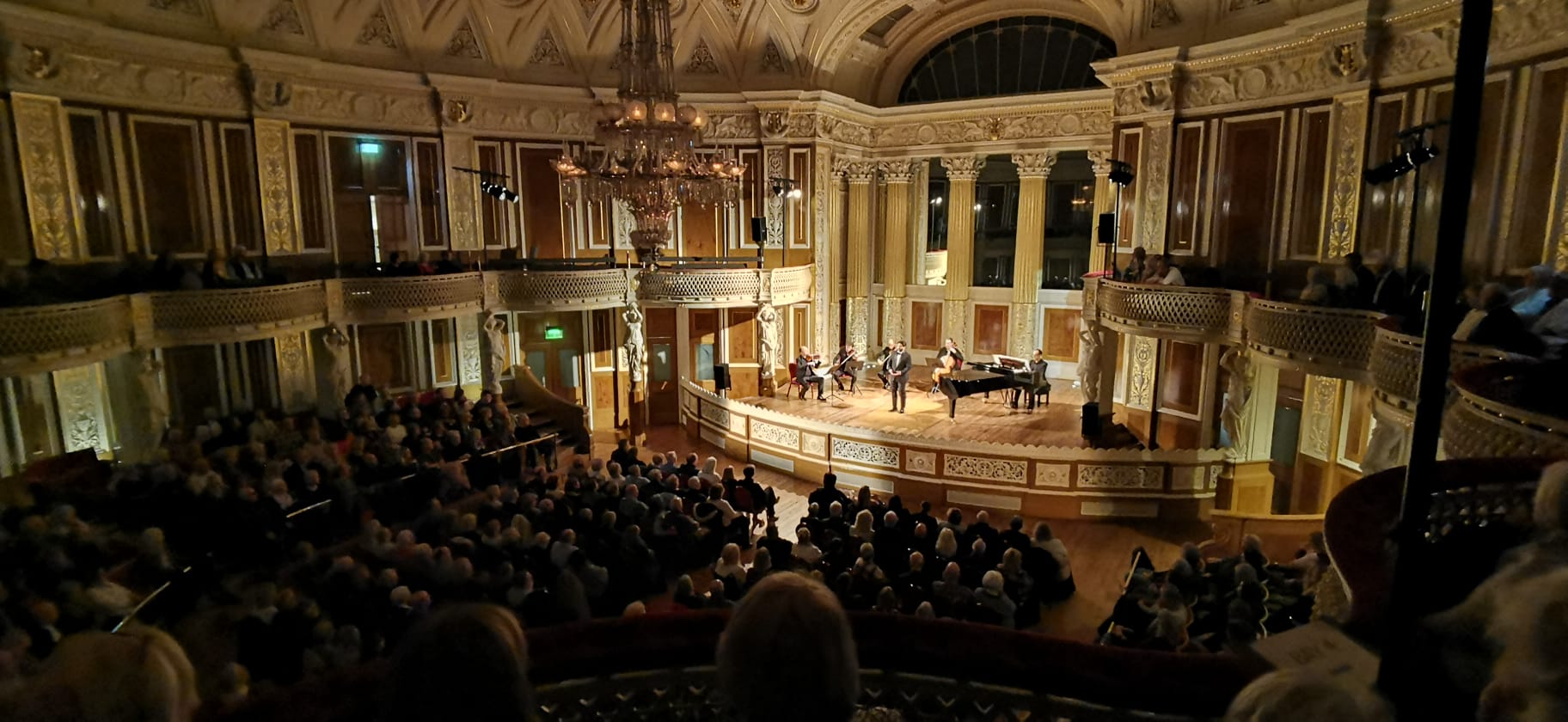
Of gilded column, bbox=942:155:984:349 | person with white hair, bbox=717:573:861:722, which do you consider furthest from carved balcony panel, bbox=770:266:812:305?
person with white hair, bbox=717:573:861:722

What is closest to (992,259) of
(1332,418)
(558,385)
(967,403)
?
(967,403)

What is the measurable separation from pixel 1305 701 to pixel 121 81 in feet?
52.9

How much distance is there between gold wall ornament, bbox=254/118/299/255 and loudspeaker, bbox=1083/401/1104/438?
48.8ft

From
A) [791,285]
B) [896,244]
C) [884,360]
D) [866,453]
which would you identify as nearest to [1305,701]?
[866,453]

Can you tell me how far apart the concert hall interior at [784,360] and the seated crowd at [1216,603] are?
5 cm

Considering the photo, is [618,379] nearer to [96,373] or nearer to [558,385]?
[558,385]

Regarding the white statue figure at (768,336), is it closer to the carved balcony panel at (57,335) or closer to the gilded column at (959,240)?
the gilded column at (959,240)

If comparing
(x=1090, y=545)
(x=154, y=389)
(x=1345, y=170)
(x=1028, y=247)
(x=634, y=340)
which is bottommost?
(x=1090, y=545)

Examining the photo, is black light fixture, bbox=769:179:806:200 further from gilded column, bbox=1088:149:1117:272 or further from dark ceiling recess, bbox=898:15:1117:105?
gilded column, bbox=1088:149:1117:272

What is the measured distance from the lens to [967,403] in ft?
55.0

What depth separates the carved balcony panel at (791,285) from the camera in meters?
17.5

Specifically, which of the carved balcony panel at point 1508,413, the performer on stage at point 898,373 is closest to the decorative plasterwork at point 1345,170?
the carved balcony panel at point 1508,413

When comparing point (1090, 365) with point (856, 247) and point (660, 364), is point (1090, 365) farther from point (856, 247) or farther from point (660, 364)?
point (660, 364)

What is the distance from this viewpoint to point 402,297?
46.6ft
